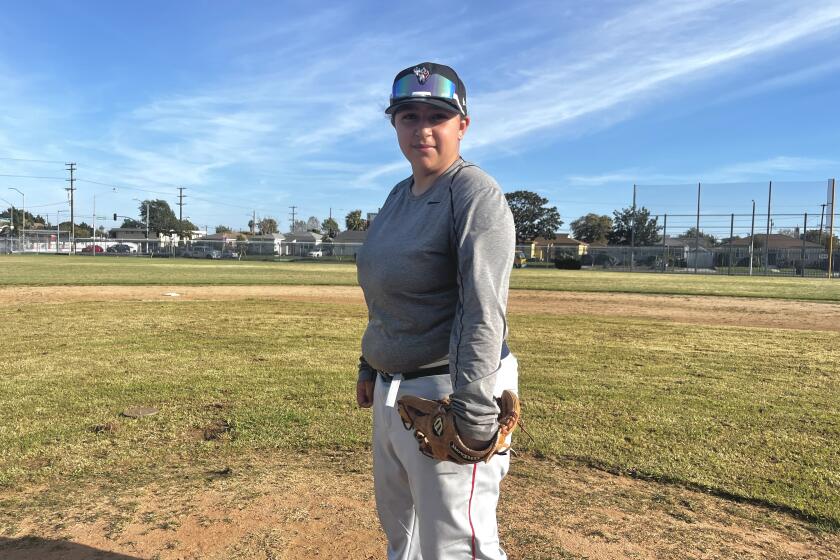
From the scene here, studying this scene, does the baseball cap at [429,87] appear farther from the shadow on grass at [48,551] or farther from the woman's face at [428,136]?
the shadow on grass at [48,551]

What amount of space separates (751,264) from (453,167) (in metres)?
48.0

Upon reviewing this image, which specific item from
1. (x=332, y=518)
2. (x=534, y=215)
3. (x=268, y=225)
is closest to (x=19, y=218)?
(x=268, y=225)

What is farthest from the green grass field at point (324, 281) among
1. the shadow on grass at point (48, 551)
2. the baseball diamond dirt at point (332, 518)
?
the shadow on grass at point (48, 551)

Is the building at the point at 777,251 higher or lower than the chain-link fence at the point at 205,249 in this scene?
higher

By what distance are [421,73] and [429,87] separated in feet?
0.22

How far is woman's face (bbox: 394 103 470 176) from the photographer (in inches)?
73.8

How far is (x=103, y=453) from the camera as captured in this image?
13.3ft

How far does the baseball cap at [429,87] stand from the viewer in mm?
1821

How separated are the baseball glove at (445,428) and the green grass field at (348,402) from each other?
2.57m

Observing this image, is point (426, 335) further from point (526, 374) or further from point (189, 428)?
point (526, 374)

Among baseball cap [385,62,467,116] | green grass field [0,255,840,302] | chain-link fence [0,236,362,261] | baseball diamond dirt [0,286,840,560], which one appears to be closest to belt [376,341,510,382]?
baseball cap [385,62,467,116]

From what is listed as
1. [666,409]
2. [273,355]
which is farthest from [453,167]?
[273,355]

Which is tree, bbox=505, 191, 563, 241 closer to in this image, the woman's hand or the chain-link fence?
the chain-link fence

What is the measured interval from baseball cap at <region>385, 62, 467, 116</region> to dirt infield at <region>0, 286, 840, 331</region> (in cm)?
1126
